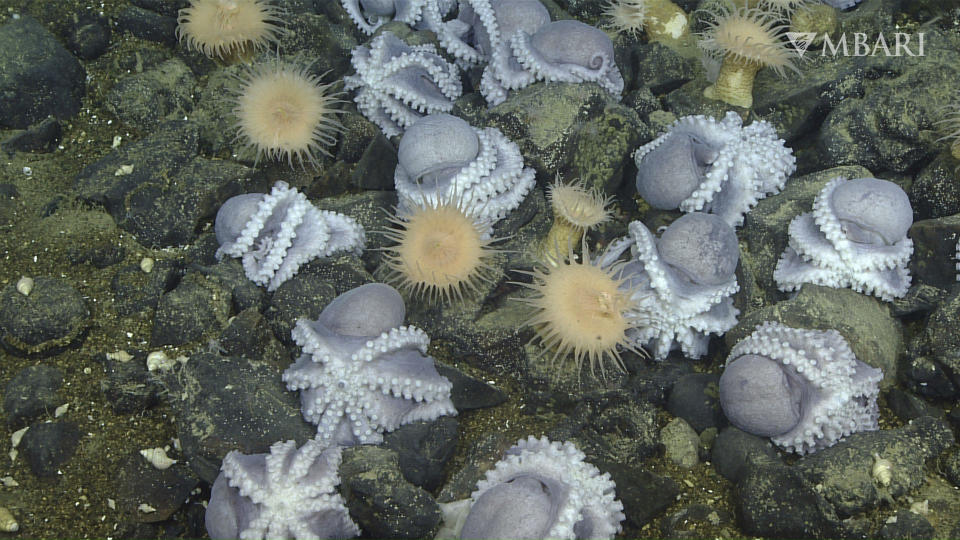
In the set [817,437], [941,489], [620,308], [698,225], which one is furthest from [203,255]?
[941,489]

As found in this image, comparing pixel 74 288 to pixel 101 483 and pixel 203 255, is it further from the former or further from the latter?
pixel 101 483

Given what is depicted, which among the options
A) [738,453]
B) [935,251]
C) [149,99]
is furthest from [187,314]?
[935,251]

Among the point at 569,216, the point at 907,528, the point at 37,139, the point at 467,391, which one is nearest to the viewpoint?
the point at 907,528

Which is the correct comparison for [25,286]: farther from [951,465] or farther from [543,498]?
[951,465]

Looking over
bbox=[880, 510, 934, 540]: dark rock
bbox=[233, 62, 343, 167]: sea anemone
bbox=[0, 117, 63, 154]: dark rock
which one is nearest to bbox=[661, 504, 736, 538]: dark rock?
bbox=[880, 510, 934, 540]: dark rock

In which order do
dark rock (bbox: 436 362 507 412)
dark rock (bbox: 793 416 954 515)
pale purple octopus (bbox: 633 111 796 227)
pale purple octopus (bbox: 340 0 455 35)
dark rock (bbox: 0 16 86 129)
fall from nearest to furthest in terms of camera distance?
dark rock (bbox: 793 416 954 515) → dark rock (bbox: 436 362 507 412) → pale purple octopus (bbox: 633 111 796 227) → dark rock (bbox: 0 16 86 129) → pale purple octopus (bbox: 340 0 455 35)

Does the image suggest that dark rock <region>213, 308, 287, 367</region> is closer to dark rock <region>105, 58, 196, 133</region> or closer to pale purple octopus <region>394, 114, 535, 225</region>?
pale purple octopus <region>394, 114, 535, 225</region>

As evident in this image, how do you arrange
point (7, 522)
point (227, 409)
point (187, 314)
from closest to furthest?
point (7, 522) < point (227, 409) < point (187, 314)
